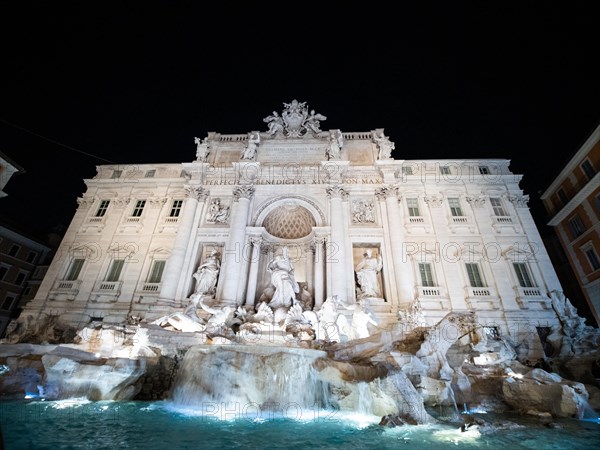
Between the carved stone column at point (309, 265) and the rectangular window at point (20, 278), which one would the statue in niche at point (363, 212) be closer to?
the carved stone column at point (309, 265)

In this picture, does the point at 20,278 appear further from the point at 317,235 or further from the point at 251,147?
the point at 317,235

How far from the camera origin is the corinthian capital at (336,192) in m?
20.1

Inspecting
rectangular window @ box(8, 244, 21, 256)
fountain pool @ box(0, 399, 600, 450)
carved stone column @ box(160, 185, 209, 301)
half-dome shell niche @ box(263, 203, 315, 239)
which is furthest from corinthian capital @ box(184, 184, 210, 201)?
rectangular window @ box(8, 244, 21, 256)

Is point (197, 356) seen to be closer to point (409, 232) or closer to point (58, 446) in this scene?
point (58, 446)

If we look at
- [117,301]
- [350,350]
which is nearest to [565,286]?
[350,350]

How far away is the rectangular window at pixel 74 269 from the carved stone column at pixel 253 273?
12824mm

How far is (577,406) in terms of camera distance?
8.65 m

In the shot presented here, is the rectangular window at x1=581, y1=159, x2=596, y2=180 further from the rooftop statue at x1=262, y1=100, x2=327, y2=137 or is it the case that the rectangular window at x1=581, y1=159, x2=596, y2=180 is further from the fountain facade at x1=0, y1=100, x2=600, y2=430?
the rooftop statue at x1=262, y1=100, x2=327, y2=137

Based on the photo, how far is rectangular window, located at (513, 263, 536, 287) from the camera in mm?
18188

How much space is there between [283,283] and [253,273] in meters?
2.71

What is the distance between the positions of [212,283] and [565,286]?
30131 mm

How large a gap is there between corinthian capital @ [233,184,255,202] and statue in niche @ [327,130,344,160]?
20.5 ft

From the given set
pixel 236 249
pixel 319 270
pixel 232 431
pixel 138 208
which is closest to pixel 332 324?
pixel 319 270

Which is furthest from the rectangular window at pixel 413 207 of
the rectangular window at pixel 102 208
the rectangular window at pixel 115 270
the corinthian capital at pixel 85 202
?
the corinthian capital at pixel 85 202
